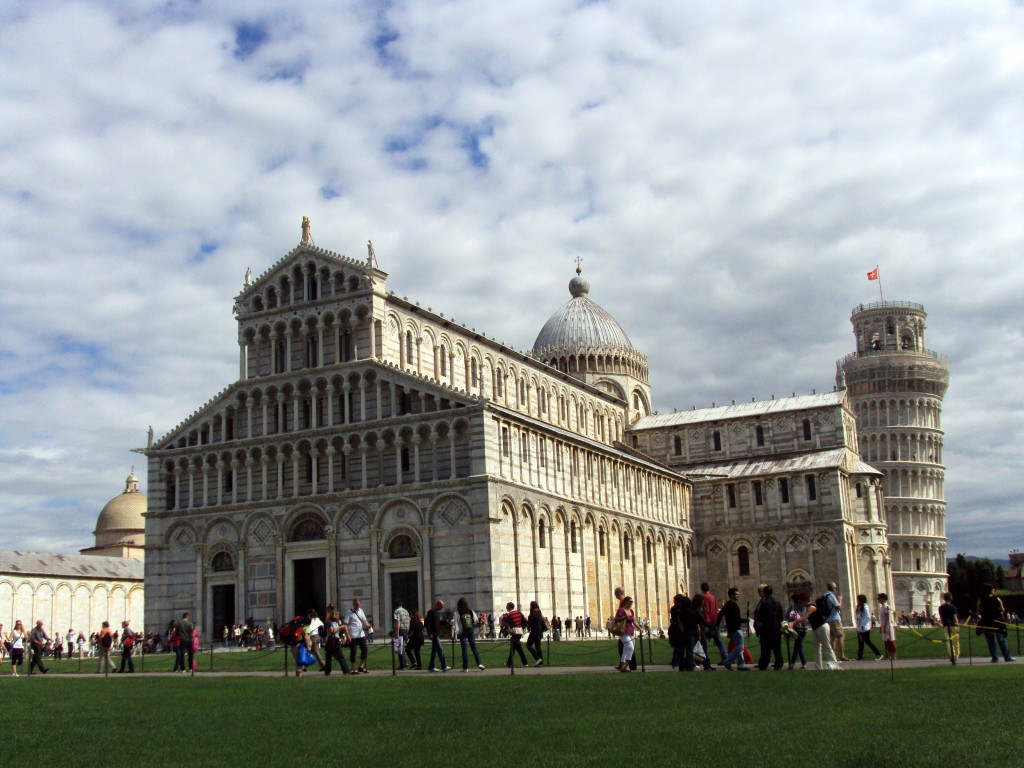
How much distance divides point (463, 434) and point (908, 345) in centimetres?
6866

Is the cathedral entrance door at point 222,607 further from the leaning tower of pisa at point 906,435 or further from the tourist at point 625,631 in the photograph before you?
Result: the leaning tower of pisa at point 906,435

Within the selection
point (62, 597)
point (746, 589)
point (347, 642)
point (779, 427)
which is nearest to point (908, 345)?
point (779, 427)

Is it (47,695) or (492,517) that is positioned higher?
(492,517)

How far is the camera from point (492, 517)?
47.5 metres

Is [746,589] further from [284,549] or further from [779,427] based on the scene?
[284,549]

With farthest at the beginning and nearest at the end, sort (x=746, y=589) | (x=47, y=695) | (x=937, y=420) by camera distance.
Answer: (x=937, y=420), (x=746, y=589), (x=47, y=695)

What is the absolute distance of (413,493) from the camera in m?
49.8

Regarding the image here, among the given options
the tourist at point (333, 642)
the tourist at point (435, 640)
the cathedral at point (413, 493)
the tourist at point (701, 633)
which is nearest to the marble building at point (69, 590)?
the cathedral at point (413, 493)

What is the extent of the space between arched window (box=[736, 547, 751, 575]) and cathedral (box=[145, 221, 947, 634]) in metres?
0.16

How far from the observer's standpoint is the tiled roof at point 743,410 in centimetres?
7519

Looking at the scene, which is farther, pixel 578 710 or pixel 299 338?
pixel 299 338

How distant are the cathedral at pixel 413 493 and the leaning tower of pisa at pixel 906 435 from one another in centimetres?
2524

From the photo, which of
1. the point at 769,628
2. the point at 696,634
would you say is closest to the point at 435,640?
the point at 696,634

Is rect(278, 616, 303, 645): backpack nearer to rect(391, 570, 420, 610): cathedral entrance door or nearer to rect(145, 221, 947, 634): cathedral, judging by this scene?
rect(145, 221, 947, 634): cathedral
